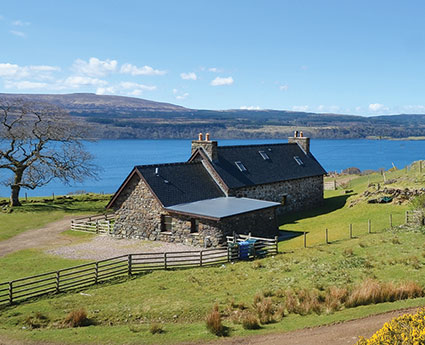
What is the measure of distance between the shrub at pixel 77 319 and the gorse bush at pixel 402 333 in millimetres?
10307

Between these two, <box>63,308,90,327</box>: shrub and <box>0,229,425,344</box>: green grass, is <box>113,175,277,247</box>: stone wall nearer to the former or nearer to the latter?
<box>0,229,425,344</box>: green grass

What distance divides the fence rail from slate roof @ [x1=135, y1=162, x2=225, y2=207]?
6.61 metres

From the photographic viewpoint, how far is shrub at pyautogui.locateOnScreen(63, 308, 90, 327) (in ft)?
55.9

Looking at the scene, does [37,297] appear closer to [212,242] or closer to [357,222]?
[212,242]

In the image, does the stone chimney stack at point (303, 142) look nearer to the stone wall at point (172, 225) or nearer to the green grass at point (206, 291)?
the stone wall at point (172, 225)

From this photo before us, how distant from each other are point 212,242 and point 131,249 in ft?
18.4

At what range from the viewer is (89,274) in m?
23.1

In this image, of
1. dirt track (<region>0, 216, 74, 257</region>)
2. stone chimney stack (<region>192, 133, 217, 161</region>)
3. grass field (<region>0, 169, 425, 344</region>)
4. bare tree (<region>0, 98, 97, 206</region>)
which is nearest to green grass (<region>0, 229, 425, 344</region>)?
grass field (<region>0, 169, 425, 344</region>)

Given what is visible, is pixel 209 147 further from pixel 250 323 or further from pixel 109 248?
pixel 250 323

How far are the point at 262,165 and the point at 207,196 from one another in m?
9.19

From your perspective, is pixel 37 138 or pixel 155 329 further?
pixel 37 138

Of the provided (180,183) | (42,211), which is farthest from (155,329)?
(42,211)

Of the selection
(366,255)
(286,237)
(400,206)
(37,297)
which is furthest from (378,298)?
(400,206)

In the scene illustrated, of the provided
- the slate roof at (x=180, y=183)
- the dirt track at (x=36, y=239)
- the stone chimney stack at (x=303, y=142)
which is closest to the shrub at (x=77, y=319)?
the dirt track at (x=36, y=239)
